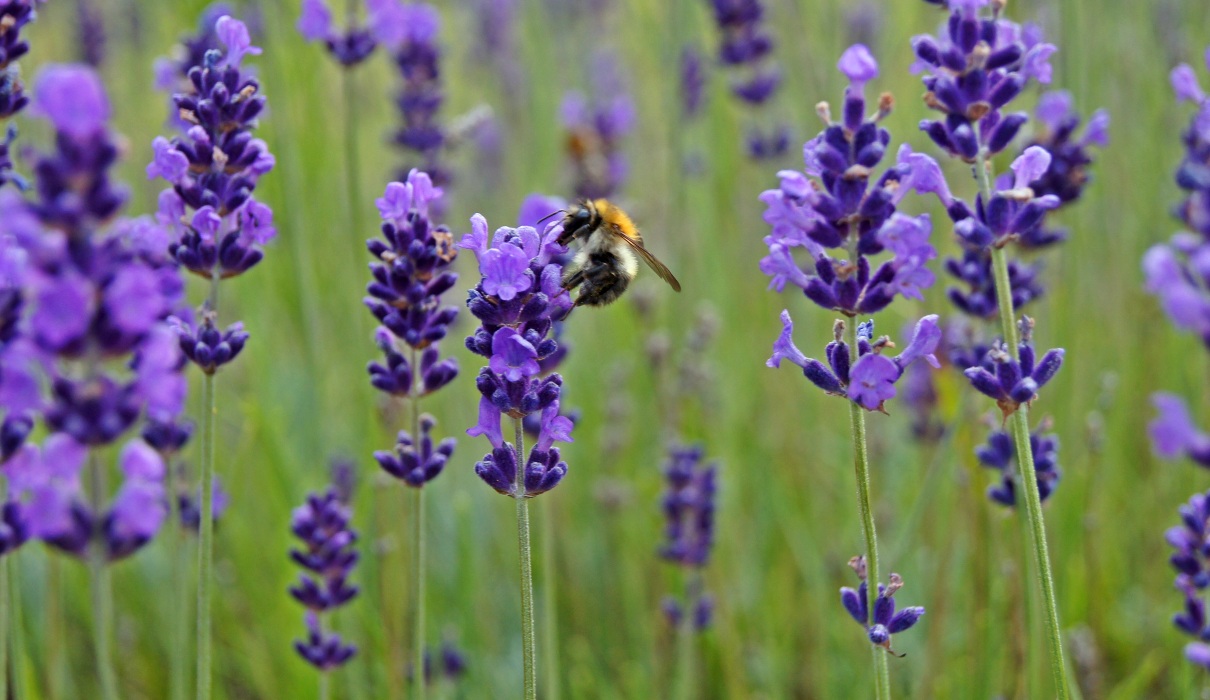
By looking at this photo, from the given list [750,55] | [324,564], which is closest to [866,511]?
[324,564]

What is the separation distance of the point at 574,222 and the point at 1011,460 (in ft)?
3.37

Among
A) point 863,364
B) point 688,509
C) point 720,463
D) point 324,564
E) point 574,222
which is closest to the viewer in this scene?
point 863,364

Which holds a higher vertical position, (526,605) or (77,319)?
(77,319)

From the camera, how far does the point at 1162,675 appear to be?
9.78ft

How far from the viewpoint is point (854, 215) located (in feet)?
4.56

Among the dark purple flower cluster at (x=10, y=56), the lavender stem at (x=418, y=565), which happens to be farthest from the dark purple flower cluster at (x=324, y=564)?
the dark purple flower cluster at (x=10, y=56)

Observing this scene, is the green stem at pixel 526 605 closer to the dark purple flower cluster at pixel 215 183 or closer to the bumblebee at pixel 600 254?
the dark purple flower cluster at pixel 215 183

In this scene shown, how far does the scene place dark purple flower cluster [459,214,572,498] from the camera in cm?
143

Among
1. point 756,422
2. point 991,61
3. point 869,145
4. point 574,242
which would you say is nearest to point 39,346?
point 869,145

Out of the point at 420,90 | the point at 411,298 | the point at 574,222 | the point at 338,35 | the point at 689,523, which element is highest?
the point at 420,90

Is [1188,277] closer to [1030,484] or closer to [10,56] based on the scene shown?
[1030,484]

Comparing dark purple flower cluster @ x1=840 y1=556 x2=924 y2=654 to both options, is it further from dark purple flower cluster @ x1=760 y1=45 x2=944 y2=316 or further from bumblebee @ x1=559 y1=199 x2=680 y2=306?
bumblebee @ x1=559 y1=199 x2=680 y2=306

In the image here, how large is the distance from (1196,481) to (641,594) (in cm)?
169

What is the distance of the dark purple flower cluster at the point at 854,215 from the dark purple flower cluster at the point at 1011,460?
24.1 inches
